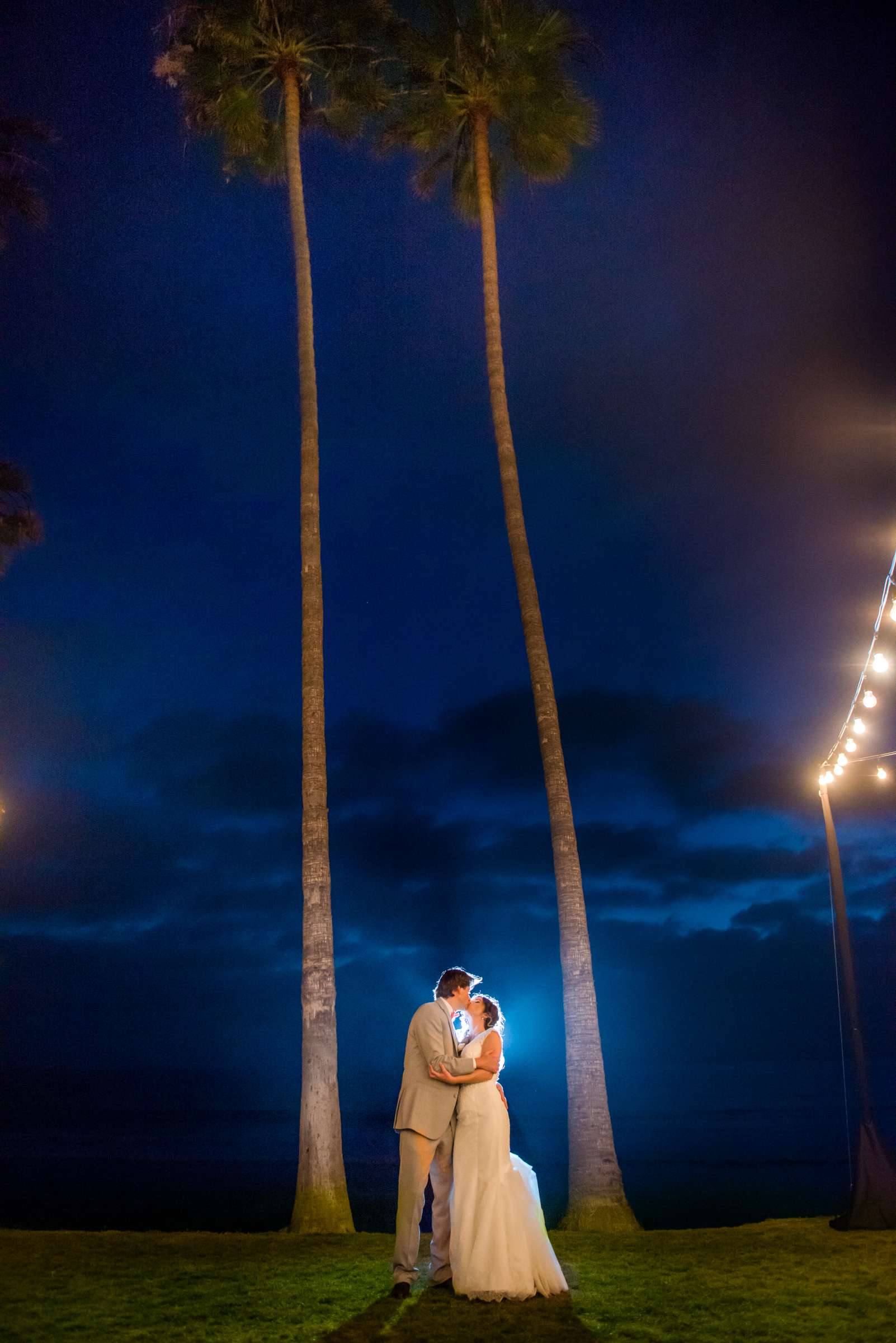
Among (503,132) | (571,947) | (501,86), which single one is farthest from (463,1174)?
(503,132)

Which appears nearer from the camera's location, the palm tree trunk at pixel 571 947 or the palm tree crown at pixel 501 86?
the palm tree trunk at pixel 571 947

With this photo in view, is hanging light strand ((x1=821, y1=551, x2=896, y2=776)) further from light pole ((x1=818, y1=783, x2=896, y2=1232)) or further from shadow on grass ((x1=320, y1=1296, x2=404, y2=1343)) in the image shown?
shadow on grass ((x1=320, y1=1296, x2=404, y2=1343))

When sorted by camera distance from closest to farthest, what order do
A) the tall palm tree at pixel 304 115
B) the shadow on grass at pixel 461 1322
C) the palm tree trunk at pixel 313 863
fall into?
the shadow on grass at pixel 461 1322, the palm tree trunk at pixel 313 863, the tall palm tree at pixel 304 115

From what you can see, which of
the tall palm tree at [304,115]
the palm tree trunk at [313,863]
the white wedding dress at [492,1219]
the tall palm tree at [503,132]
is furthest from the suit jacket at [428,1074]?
the tall palm tree at [503,132]

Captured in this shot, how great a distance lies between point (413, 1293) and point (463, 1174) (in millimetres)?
1017

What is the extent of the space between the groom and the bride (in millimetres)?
105

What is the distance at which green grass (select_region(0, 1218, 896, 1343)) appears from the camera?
21.8ft

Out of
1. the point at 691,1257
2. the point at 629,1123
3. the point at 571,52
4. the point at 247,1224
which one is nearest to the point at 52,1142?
the point at 247,1224

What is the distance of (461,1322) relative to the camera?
6816 millimetres

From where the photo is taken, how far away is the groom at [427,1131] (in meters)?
7.63

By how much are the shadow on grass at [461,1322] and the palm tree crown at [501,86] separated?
54.9 feet

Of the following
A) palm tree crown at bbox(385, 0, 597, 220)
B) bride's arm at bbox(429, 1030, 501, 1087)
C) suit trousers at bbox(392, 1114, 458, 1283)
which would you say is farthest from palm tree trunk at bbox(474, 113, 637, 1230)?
bride's arm at bbox(429, 1030, 501, 1087)

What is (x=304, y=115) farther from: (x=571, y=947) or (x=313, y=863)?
(x=571, y=947)

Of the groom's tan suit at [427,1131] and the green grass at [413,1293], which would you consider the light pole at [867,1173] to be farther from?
the groom's tan suit at [427,1131]
